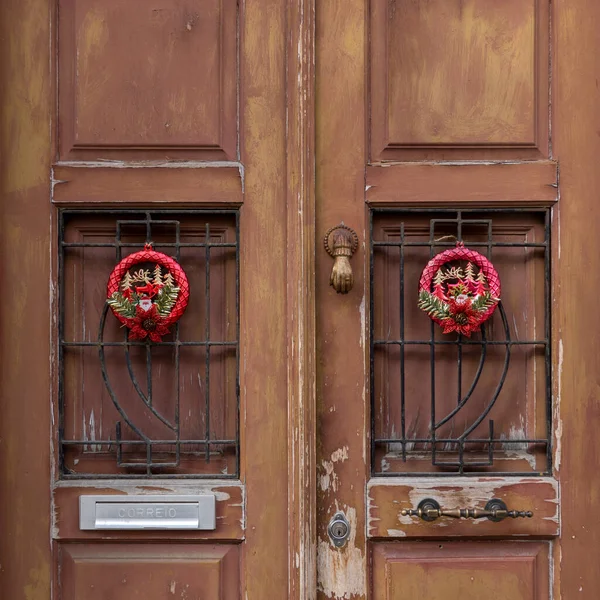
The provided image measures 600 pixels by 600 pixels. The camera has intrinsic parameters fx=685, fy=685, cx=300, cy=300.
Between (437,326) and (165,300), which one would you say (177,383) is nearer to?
(165,300)

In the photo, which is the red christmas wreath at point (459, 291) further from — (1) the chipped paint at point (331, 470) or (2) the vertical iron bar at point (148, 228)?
(2) the vertical iron bar at point (148, 228)

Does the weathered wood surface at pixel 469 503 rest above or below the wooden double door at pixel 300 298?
below

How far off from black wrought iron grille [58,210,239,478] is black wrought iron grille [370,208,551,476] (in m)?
0.35

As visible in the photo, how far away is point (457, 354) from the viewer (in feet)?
5.29

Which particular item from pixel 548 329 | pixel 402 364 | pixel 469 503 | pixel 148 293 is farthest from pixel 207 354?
pixel 548 329

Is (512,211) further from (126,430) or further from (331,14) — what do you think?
(126,430)

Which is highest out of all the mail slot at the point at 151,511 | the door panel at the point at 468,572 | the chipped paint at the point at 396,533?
the mail slot at the point at 151,511

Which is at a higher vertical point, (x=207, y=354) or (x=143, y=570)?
(x=207, y=354)

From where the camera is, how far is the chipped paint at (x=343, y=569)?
1596 millimetres

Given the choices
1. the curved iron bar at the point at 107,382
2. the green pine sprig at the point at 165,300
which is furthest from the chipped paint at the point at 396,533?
the green pine sprig at the point at 165,300

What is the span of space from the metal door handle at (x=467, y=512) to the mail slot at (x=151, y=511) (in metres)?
0.46

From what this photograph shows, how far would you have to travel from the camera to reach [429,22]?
1618 mm

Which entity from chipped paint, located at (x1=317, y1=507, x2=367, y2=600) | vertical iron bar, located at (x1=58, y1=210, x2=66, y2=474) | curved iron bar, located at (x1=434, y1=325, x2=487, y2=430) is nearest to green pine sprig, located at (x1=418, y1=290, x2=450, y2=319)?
curved iron bar, located at (x1=434, y1=325, x2=487, y2=430)

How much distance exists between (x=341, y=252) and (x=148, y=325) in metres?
0.47
